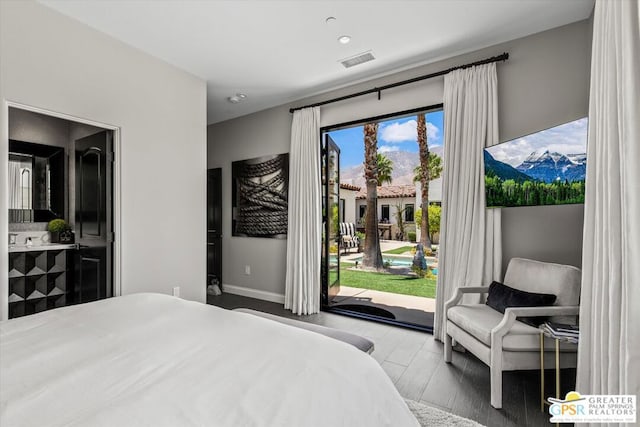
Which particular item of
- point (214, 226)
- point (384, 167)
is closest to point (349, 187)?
point (384, 167)

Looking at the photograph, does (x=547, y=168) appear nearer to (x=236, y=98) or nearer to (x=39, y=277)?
(x=236, y=98)

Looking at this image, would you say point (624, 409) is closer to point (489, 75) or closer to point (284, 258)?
point (489, 75)

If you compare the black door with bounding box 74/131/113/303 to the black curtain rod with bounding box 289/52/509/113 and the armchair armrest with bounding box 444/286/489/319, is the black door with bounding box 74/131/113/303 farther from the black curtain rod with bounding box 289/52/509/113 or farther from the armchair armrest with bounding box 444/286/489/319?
the armchair armrest with bounding box 444/286/489/319

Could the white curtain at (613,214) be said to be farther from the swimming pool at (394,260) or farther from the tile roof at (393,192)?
the swimming pool at (394,260)

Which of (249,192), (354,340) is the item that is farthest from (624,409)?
(249,192)

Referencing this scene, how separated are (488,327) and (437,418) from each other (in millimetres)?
672

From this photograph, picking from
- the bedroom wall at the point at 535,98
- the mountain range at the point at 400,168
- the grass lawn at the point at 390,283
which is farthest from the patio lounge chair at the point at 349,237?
the bedroom wall at the point at 535,98

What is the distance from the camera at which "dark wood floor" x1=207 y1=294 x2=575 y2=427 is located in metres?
1.90

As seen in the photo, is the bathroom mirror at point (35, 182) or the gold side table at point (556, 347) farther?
the bathroom mirror at point (35, 182)

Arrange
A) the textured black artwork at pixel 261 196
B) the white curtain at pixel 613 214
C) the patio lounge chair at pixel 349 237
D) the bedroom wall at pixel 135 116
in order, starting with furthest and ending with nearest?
1. the patio lounge chair at pixel 349 237
2. the textured black artwork at pixel 261 196
3. the bedroom wall at pixel 135 116
4. the white curtain at pixel 613 214

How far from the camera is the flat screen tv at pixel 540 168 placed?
197cm

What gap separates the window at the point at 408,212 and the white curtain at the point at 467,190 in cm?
222

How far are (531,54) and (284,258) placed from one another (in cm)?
349

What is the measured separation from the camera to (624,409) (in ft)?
3.70
